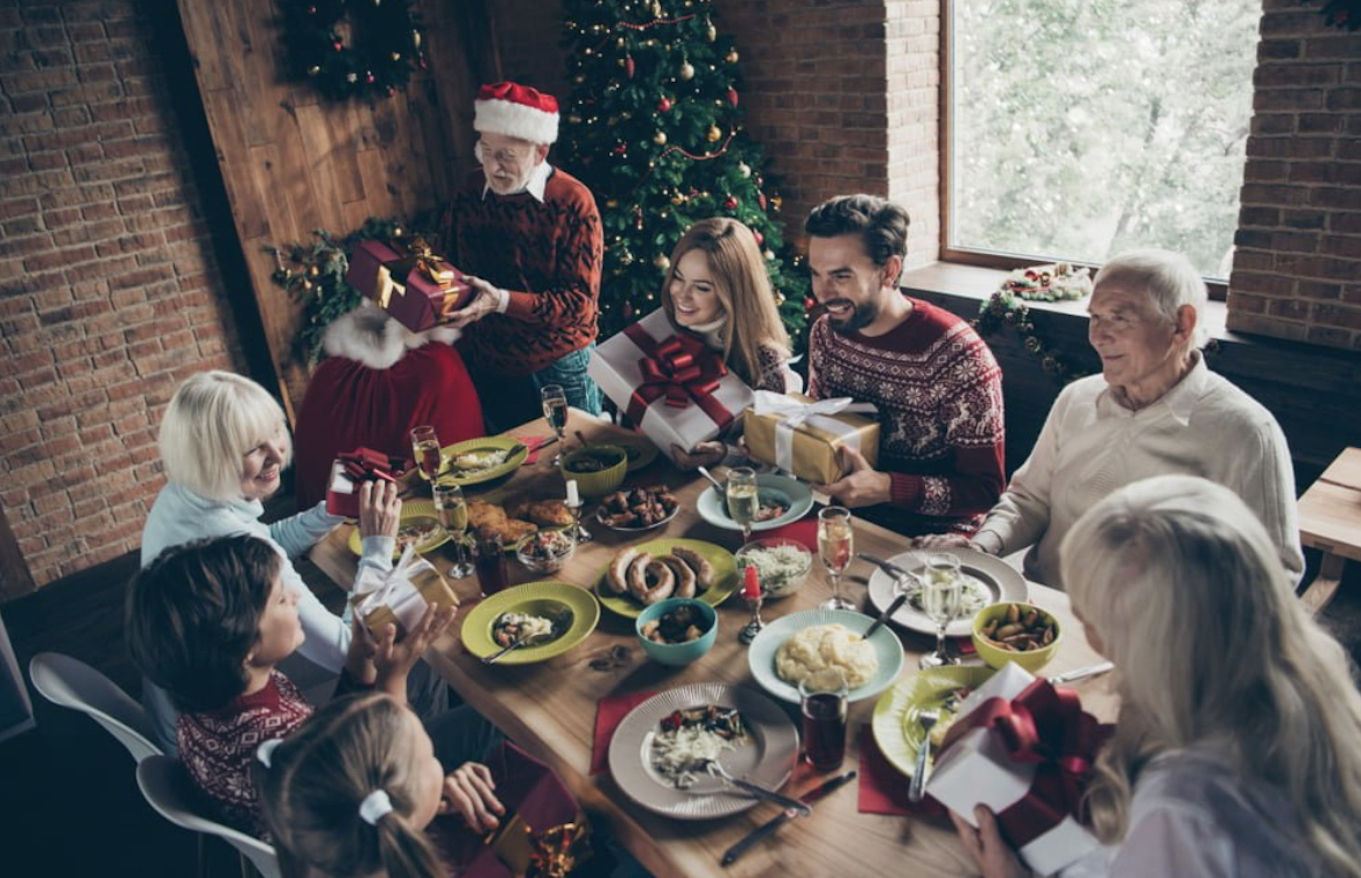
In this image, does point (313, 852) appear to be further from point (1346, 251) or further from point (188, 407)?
point (1346, 251)

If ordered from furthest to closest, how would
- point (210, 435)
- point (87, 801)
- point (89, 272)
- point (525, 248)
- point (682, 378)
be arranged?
point (89, 272), point (525, 248), point (87, 801), point (682, 378), point (210, 435)

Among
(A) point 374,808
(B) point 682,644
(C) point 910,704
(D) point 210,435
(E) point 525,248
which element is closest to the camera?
(A) point 374,808

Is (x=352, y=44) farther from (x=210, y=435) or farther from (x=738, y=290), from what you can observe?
(x=210, y=435)

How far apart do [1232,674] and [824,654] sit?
690 millimetres

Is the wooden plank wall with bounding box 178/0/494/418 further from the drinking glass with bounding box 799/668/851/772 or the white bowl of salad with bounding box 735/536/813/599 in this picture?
the drinking glass with bounding box 799/668/851/772

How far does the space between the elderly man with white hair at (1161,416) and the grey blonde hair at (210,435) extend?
1.57 m

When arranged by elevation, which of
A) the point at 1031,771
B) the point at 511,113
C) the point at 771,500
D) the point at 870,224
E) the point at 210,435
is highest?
the point at 511,113

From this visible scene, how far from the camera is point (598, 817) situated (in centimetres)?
147

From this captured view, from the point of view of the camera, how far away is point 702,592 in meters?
1.94

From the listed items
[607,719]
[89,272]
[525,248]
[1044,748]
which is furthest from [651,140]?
[1044,748]

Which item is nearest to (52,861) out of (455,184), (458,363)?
(458,363)

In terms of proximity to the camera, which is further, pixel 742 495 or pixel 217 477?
pixel 217 477

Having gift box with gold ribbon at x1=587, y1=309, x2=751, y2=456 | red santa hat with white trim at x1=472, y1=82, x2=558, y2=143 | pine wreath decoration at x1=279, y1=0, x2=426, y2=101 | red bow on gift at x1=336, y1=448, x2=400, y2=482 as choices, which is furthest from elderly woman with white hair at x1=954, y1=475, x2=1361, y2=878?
pine wreath decoration at x1=279, y1=0, x2=426, y2=101

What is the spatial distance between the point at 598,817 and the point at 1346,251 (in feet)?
9.69
